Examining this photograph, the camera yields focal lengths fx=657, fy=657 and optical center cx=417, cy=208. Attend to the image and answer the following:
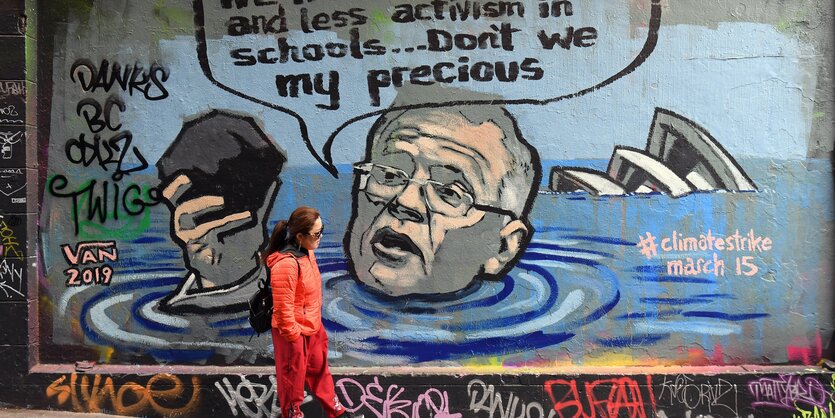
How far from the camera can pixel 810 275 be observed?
15.6 feet

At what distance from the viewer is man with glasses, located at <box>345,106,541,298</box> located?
4891 millimetres

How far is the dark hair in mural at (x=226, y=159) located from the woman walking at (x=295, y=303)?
1.15 metres

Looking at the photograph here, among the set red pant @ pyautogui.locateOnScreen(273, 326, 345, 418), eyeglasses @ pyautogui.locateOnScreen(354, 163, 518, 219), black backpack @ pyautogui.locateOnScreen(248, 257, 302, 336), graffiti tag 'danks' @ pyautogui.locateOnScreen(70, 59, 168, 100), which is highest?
graffiti tag 'danks' @ pyautogui.locateOnScreen(70, 59, 168, 100)

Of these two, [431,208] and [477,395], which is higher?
[431,208]

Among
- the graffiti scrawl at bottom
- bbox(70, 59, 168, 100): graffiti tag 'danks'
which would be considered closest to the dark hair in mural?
bbox(70, 59, 168, 100): graffiti tag 'danks'

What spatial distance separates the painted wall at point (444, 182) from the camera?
4777 mm

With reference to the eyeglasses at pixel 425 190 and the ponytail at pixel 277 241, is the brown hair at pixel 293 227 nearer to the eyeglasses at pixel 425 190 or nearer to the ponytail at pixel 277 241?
the ponytail at pixel 277 241

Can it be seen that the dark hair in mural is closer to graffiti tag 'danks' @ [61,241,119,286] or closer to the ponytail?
graffiti tag 'danks' @ [61,241,119,286]

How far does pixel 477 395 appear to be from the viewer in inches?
187

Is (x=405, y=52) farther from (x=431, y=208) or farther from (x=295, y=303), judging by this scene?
(x=295, y=303)

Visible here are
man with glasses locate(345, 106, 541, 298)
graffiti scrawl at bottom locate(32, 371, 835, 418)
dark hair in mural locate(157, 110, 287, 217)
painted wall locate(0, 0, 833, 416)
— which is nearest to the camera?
graffiti scrawl at bottom locate(32, 371, 835, 418)

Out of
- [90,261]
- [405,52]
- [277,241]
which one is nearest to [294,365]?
[277,241]

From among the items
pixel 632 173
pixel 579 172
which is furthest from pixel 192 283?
pixel 632 173

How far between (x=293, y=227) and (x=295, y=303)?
1.49 feet
